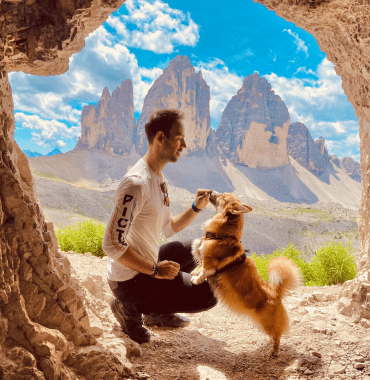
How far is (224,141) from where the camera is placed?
77.4m

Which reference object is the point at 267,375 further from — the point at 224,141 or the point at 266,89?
the point at 266,89

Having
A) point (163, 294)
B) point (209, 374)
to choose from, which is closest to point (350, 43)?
point (163, 294)

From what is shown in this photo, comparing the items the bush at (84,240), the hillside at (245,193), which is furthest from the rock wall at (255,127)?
the bush at (84,240)

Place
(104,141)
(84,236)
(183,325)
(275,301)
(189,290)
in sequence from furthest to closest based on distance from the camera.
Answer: (104,141) < (84,236) < (183,325) < (189,290) < (275,301)

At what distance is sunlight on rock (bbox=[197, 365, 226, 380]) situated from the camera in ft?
7.44

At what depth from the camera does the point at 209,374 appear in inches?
91.0

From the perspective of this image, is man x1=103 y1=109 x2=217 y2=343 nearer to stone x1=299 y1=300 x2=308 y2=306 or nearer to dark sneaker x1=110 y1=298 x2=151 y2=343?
dark sneaker x1=110 y1=298 x2=151 y2=343

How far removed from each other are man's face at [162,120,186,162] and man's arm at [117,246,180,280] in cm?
92

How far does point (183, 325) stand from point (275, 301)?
1.16 meters

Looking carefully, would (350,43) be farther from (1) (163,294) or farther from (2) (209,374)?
(2) (209,374)

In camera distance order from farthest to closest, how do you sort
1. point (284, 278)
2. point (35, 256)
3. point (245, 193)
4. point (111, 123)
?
point (111, 123) < point (245, 193) < point (284, 278) < point (35, 256)

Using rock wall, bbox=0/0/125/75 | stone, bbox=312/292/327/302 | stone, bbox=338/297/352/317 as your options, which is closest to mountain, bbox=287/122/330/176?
stone, bbox=312/292/327/302

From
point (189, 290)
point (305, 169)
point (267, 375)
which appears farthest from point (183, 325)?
point (305, 169)

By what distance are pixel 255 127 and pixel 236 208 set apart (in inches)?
3018
